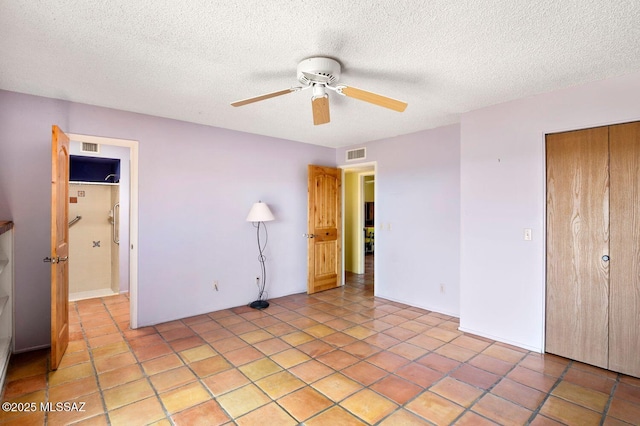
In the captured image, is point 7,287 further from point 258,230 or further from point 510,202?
point 510,202

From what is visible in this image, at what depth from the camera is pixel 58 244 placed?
108 inches

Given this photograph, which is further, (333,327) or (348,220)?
(348,220)

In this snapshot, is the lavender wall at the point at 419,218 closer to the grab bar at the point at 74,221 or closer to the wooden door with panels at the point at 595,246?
the wooden door with panels at the point at 595,246

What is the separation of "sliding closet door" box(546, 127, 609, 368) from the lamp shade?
3.22 m

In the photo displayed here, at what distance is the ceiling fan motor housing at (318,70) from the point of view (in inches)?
86.8

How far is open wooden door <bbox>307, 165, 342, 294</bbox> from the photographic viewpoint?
5.06 meters

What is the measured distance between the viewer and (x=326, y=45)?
208 centimetres

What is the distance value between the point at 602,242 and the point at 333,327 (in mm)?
2677

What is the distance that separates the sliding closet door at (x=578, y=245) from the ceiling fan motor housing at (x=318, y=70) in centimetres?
221

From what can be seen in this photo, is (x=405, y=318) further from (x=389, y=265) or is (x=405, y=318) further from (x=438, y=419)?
(x=438, y=419)

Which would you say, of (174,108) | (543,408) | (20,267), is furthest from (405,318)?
(20,267)

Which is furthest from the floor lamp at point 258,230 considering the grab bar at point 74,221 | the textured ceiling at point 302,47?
the grab bar at point 74,221

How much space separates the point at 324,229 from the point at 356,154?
4.52 feet

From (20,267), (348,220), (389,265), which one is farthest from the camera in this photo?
(348,220)
